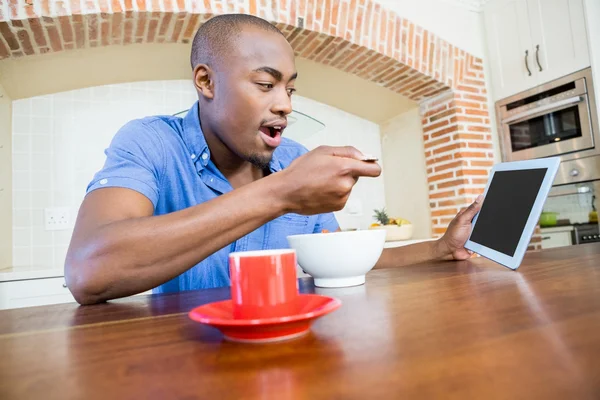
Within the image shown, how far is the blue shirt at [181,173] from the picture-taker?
98 centimetres

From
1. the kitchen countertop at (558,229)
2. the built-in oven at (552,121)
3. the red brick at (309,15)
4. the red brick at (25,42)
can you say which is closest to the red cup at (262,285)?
the red brick at (25,42)

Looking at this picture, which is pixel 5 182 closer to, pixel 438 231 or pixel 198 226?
pixel 198 226

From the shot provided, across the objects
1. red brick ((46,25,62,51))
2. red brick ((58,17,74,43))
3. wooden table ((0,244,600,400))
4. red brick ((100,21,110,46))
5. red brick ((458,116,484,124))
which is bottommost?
wooden table ((0,244,600,400))

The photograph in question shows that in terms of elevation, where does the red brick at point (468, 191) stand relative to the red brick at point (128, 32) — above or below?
below

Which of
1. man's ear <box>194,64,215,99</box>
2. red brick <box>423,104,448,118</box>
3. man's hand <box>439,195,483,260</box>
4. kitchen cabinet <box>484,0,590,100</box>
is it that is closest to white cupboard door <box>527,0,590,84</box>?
kitchen cabinet <box>484,0,590,100</box>

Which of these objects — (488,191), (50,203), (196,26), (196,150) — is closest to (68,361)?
(196,150)

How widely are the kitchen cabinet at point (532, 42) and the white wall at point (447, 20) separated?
3.6 inches

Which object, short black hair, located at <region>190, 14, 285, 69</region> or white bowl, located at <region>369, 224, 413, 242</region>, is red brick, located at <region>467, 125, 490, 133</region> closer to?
white bowl, located at <region>369, 224, 413, 242</region>

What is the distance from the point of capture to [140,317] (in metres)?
0.58

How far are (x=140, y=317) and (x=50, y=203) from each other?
2387mm

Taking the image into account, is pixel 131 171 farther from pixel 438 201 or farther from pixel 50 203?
pixel 438 201

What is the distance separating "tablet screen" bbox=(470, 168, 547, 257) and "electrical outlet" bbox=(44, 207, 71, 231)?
7.83ft

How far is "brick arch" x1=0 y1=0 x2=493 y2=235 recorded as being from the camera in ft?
7.01

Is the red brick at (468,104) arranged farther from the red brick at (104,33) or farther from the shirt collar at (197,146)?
the shirt collar at (197,146)
